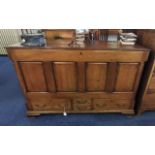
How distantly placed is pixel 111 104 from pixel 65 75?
67 cm

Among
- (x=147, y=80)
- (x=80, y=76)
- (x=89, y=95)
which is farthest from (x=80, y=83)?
(x=147, y=80)

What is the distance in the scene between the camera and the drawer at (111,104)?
168 centimetres

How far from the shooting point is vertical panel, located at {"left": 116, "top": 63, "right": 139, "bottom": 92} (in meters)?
1.43

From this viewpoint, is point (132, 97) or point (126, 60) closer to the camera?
point (126, 60)

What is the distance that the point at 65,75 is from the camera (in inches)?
58.4

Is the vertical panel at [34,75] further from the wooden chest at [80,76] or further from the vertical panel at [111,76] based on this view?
the vertical panel at [111,76]

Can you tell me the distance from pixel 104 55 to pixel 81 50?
0.74ft

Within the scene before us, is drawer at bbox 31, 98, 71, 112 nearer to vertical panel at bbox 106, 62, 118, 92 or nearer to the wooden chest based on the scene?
the wooden chest

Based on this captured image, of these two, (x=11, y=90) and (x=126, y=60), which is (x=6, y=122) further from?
(x=126, y=60)

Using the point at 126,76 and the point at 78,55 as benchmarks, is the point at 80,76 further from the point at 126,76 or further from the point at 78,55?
the point at 126,76

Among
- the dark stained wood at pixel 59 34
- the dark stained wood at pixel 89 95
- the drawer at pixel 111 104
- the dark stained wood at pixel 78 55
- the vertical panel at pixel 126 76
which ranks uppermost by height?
the dark stained wood at pixel 59 34

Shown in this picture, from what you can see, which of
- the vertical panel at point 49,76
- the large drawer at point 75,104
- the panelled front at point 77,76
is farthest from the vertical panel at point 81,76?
the vertical panel at point 49,76

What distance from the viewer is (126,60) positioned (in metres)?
1.38
